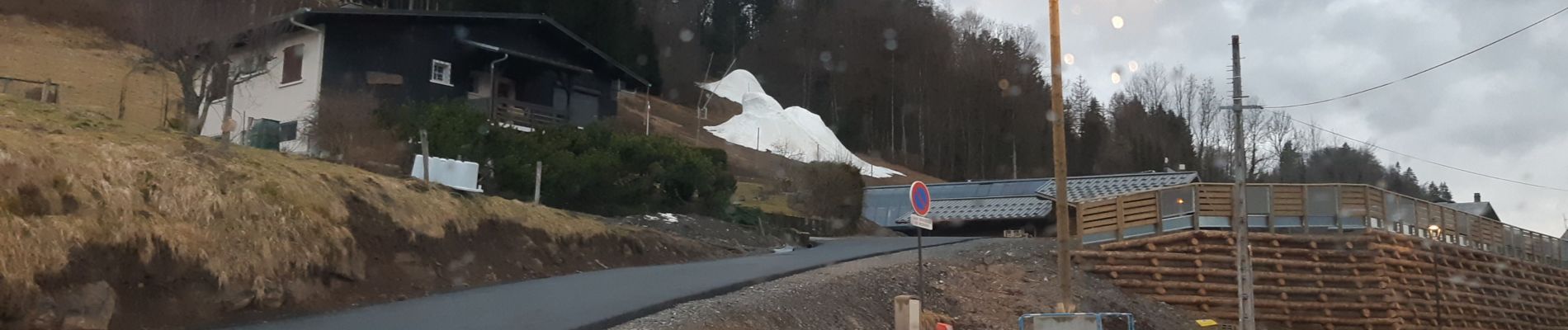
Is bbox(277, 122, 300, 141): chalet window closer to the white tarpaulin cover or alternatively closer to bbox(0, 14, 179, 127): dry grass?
bbox(0, 14, 179, 127): dry grass

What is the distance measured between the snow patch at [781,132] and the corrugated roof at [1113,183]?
59.9ft

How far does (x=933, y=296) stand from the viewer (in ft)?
58.6

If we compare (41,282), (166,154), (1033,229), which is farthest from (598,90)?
(41,282)

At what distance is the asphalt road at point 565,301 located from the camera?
10.2 m

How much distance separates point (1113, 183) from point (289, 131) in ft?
102

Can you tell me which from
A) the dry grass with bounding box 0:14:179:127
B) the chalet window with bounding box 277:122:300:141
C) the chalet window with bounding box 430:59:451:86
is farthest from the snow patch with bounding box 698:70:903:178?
the chalet window with bounding box 277:122:300:141

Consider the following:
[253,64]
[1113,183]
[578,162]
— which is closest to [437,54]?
[253,64]

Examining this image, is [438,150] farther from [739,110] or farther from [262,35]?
[739,110]

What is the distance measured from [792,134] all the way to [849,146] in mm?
7394

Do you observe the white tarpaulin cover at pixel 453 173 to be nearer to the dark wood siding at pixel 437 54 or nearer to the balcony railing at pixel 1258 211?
the dark wood siding at pixel 437 54

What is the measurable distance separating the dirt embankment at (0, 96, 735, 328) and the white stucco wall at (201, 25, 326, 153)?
15.6 meters

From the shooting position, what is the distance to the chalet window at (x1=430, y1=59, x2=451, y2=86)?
30381mm

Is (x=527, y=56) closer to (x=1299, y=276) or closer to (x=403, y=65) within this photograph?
(x=403, y=65)

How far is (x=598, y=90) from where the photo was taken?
119 ft
